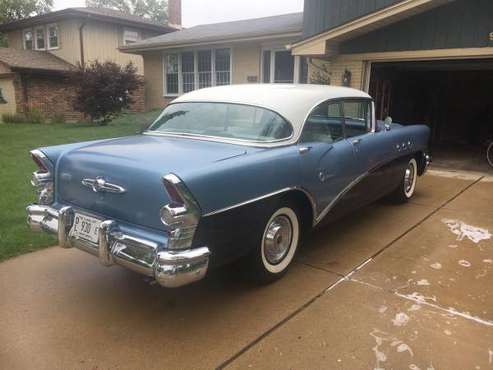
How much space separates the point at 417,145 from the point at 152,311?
14.0 feet

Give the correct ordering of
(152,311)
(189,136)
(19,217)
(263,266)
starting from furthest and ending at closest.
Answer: (19,217), (189,136), (263,266), (152,311)

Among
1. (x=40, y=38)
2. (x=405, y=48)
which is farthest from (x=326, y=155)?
(x=40, y=38)

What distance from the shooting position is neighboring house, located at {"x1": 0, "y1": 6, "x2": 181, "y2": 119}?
18344 millimetres

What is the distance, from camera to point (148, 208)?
8.81 ft

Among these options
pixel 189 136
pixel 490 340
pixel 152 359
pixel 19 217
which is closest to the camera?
pixel 152 359

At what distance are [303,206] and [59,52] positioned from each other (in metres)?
21.1

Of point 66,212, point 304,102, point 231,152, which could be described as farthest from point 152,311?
point 304,102

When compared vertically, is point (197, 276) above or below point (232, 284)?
above

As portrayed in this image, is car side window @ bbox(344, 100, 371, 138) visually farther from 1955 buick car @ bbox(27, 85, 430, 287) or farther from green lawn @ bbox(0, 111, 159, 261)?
green lawn @ bbox(0, 111, 159, 261)

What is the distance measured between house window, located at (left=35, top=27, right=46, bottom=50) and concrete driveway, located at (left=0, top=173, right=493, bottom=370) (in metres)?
21.7

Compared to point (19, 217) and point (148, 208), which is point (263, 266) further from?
point (19, 217)

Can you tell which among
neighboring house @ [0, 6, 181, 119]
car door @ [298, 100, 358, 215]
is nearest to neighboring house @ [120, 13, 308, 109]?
neighboring house @ [0, 6, 181, 119]

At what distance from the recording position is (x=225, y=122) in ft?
12.3

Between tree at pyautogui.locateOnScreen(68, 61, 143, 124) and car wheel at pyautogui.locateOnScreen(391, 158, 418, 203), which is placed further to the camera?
tree at pyautogui.locateOnScreen(68, 61, 143, 124)
